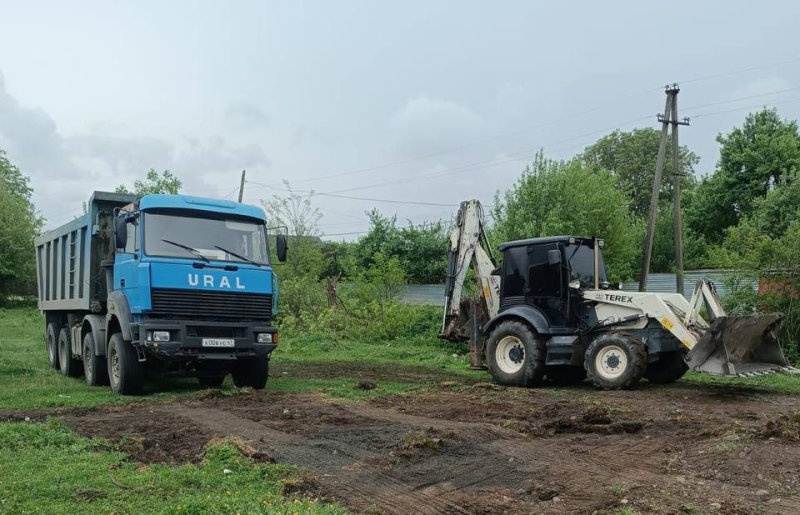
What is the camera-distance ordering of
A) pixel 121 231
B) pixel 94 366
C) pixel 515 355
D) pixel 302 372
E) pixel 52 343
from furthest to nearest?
pixel 52 343, pixel 302 372, pixel 515 355, pixel 94 366, pixel 121 231

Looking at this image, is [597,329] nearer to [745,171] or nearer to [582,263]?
[582,263]

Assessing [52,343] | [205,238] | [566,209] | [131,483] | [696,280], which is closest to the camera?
[131,483]

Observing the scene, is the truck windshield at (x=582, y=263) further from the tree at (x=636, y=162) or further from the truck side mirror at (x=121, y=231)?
the tree at (x=636, y=162)

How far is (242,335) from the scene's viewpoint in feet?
35.0

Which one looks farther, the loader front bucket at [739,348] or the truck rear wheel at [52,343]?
the truck rear wheel at [52,343]

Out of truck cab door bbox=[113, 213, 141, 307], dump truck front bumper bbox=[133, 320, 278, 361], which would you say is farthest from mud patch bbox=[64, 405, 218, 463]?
truck cab door bbox=[113, 213, 141, 307]

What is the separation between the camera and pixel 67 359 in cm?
1373

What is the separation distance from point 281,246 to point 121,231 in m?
2.47

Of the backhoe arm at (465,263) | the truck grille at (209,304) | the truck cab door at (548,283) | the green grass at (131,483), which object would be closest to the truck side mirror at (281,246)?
the truck grille at (209,304)

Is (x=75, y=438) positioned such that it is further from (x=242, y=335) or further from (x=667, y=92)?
(x=667, y=92)

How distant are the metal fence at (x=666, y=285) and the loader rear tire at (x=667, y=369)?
170 inches

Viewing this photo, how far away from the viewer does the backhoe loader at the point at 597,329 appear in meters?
10.4

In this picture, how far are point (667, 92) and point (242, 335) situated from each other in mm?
16714

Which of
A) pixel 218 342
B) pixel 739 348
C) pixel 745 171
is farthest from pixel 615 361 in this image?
pixel 745 171
